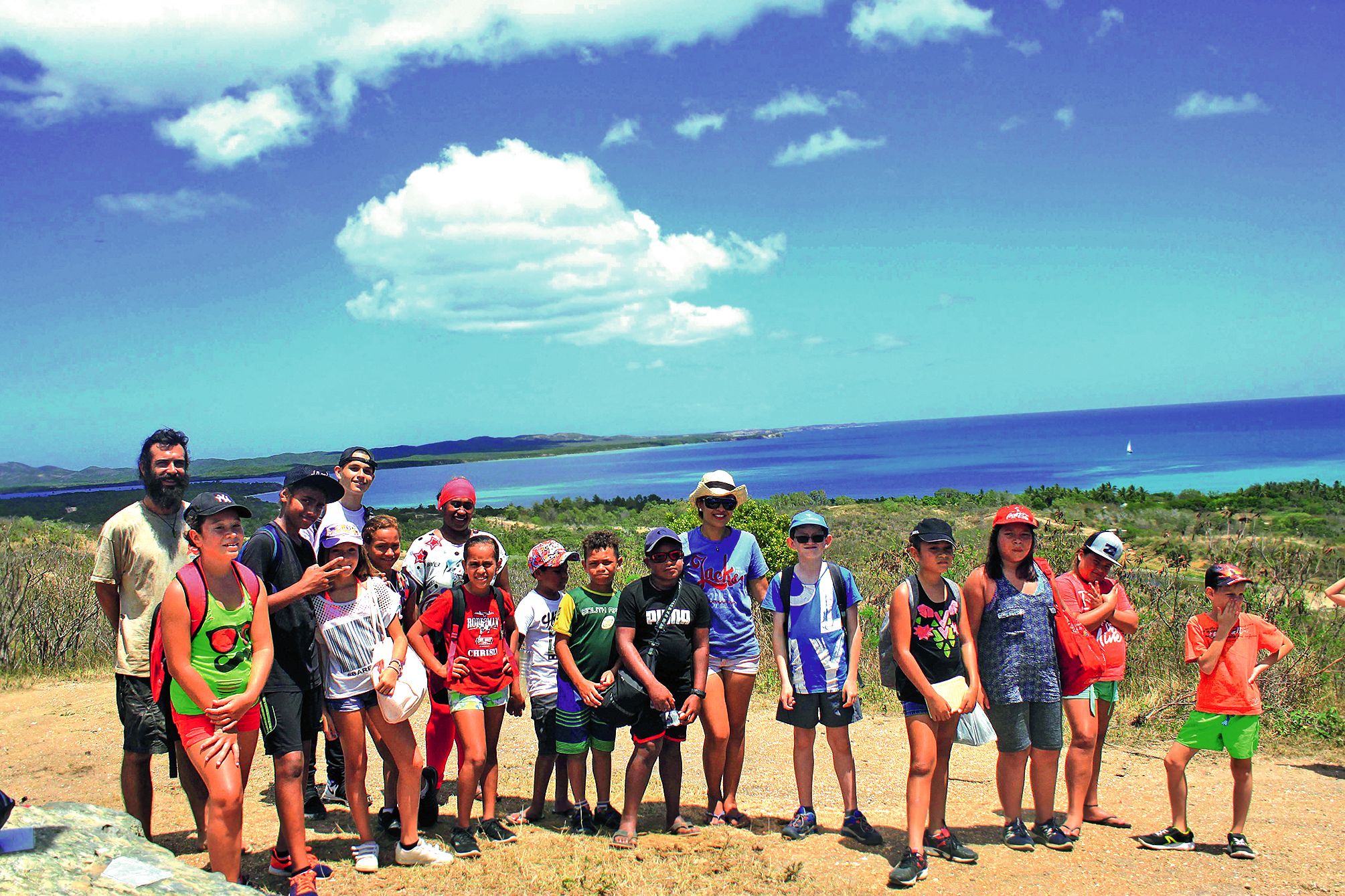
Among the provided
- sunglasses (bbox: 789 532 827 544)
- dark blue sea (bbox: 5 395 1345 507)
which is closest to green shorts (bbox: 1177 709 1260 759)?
sunglasses (bbox: 789 532 827 544)

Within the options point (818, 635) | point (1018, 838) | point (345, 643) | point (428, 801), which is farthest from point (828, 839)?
point (345, 643)

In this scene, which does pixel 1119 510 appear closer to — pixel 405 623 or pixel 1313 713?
pixel 1313 713

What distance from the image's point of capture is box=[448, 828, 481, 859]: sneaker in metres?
4.46

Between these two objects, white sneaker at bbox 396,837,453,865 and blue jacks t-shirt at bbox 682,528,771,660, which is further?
blue jacks t-shirt at bbox 682,528,771,660

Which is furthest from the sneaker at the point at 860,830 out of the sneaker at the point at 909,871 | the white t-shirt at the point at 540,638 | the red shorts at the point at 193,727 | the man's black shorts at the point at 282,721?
the red shorts at the point at 193,727

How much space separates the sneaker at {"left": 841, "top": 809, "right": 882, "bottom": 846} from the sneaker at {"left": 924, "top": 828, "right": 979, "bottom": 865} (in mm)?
268

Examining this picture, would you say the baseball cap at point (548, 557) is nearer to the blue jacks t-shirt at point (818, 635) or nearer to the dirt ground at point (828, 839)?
the blue jacks t-shirt at point (818, 635)

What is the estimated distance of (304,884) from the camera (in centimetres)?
386

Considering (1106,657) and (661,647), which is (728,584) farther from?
(1106,657)

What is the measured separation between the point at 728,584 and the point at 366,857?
2280 millimetres

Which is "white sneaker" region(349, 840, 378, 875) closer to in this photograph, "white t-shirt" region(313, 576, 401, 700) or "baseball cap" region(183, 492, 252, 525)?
"white t-shirt" region(313, 576, 401, 700)

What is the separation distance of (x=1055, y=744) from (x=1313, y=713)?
4.10 meters

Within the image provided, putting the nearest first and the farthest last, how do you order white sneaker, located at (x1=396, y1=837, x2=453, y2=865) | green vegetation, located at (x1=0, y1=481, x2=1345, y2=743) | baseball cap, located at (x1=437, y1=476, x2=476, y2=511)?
white sneaker, located at (x1=396, y1=837, x2=453, y2=865), baseball cap, located at (x1=437, y1=476, x2=476, y2=511), green vegetation, located at (x1=0, y1=481, x2=1345, y2=743)

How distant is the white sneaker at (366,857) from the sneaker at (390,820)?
1.34ft
